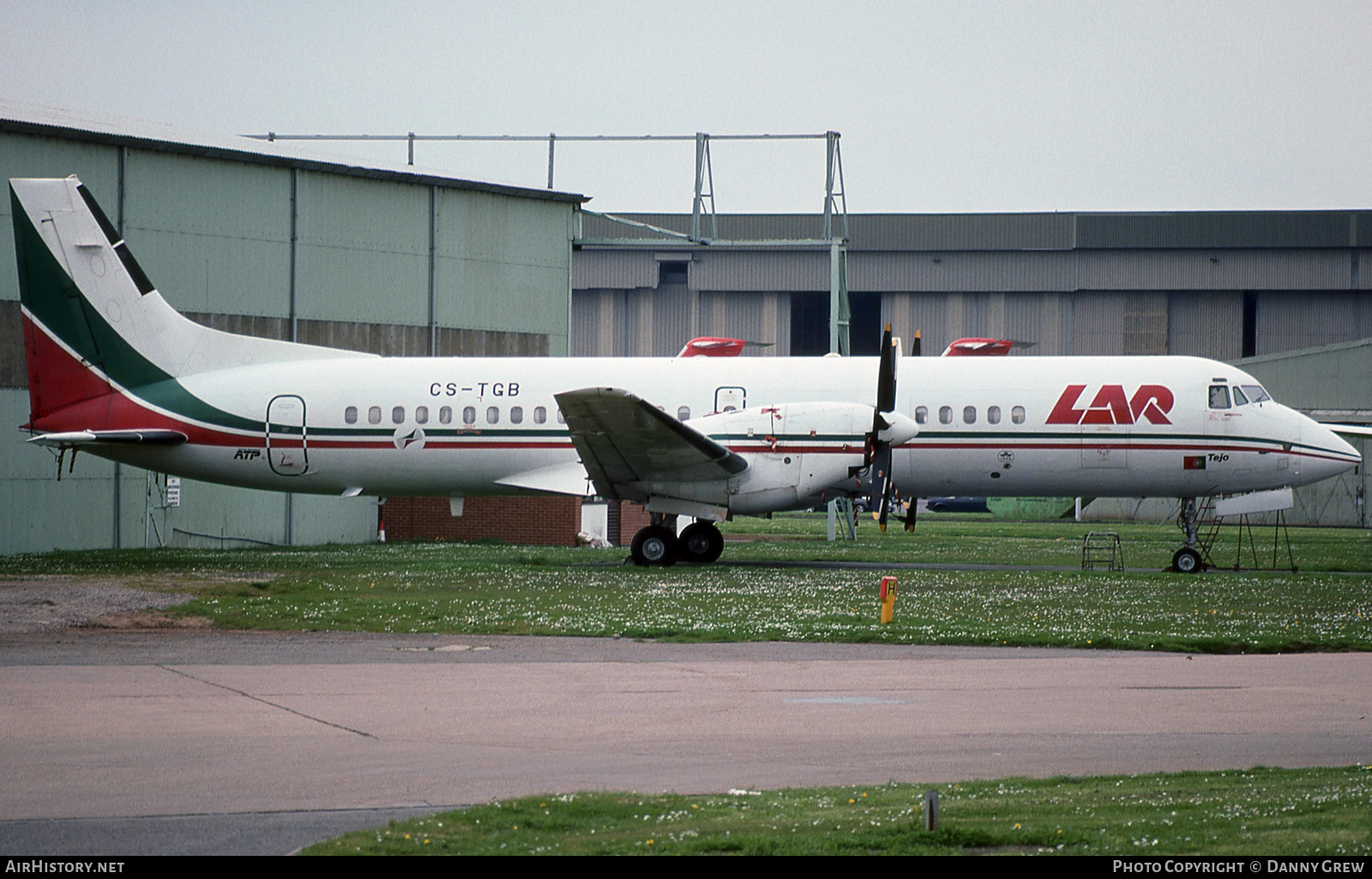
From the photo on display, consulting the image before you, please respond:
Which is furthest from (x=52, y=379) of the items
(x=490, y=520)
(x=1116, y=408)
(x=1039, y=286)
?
(x=1039, y=286)

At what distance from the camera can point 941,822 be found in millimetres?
7578

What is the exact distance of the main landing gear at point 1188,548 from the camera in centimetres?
2606

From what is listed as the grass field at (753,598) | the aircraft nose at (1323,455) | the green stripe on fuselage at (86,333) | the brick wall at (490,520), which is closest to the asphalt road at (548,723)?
the grass field at (753,598)

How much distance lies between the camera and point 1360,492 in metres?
53.3

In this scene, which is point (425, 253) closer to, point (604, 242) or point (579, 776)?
point (604, 242)

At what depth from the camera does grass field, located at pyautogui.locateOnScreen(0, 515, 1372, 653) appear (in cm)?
1737

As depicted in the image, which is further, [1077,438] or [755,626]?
[1077,438]

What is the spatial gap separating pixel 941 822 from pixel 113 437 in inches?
896

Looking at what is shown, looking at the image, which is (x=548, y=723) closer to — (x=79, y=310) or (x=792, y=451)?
(x=792, y=451)

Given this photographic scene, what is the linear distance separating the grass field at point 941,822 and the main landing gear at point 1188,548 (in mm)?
17829

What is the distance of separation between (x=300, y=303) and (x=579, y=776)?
A: 28.3m

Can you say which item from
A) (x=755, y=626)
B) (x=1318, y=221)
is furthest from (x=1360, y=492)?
(x=755, y=626)

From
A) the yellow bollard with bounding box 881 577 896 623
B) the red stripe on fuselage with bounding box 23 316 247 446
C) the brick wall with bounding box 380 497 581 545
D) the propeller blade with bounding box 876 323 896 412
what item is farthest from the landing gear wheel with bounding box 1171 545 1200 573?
the red stripe on fuselage with bounding box 23 316 247 446

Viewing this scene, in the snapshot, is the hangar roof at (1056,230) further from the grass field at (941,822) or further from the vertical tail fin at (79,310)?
the grass field at (941,822)
